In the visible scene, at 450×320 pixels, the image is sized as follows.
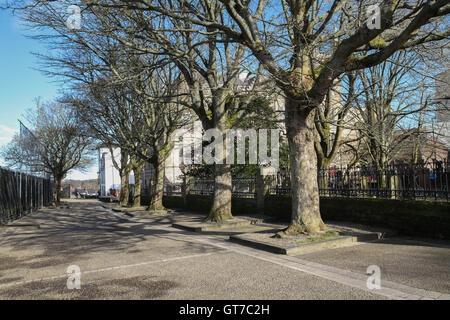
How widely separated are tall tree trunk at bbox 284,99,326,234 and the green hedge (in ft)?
7.52

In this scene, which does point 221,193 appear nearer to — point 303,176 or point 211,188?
point 303,176

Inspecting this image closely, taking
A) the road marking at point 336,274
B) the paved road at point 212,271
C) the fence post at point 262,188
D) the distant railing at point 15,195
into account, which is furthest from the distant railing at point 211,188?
the distant railing at point 15,195

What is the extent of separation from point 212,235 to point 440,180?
6.45 metres

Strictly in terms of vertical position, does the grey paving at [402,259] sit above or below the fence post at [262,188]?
below

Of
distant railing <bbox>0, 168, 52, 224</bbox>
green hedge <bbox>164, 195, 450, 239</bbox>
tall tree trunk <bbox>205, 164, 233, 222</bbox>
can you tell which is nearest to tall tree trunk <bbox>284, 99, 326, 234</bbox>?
green hedge <bbox>164, 195, 450, 239</bbox>

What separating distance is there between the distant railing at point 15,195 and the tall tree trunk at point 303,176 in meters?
12.2

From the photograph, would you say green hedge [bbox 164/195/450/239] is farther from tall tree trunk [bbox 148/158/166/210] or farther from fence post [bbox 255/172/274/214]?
tall tree trunk [bbox 148/158/166/210]

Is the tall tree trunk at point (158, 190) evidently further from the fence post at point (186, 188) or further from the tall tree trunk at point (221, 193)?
the tall tree trunk at point (221, 193)

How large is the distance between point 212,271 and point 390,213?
6050 millimetres

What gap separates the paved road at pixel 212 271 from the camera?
474cm

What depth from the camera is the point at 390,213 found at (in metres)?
9.44

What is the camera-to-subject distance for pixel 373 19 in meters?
6.62

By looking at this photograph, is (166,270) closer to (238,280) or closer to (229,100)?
(238,280)

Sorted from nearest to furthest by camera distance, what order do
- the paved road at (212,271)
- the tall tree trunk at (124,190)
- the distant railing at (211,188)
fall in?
1. the paved road at (212,271)
2. the distant railing at (211,188)
3. the tall tree trunk at (124,190)
